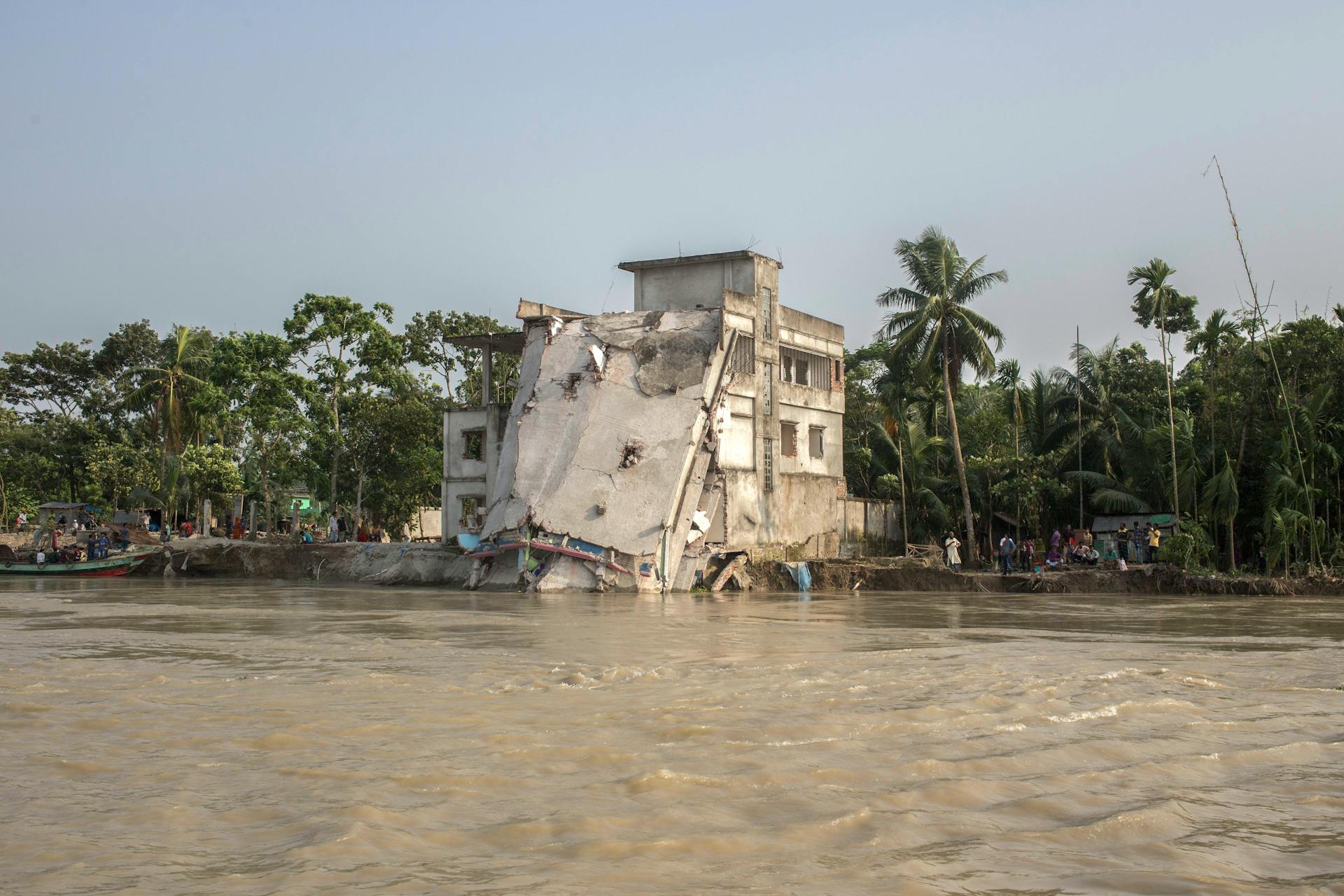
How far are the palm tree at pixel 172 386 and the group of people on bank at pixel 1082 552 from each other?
26.7 metres

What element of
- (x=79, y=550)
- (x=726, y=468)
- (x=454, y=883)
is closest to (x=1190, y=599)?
(x=726, y=468)

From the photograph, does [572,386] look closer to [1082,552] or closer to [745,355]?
[745,355]

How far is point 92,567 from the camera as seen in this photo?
31500mm

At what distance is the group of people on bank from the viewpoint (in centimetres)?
2950

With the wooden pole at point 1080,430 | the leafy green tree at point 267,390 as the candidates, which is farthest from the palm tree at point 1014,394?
the leafy green tree at point 267,390

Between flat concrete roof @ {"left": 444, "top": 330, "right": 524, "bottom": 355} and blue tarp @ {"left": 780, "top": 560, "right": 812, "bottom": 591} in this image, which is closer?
blue tarp @ {"left": 780, "top": 560, "right": 812, "bottom": 591}

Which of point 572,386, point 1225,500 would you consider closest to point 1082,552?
point 1225,500

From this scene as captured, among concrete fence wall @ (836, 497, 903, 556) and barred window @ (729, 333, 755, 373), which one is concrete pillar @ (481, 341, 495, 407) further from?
concrete fence wall @ (836, 497, 903, 556)

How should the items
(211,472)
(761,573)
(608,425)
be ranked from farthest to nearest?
(211,472)
(761,573)
(608,425)

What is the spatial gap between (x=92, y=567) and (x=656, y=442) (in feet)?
54.1

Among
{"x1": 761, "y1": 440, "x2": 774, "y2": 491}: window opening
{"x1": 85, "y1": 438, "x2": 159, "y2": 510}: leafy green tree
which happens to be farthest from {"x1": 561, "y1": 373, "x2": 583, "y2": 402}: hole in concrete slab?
{"x1": 85, "y1": 438, "x2": 159, "y2": 510}: leafy green tree

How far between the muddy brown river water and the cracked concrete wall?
12.8 m

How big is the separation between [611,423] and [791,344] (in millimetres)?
9915

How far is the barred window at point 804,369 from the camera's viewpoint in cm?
3475
